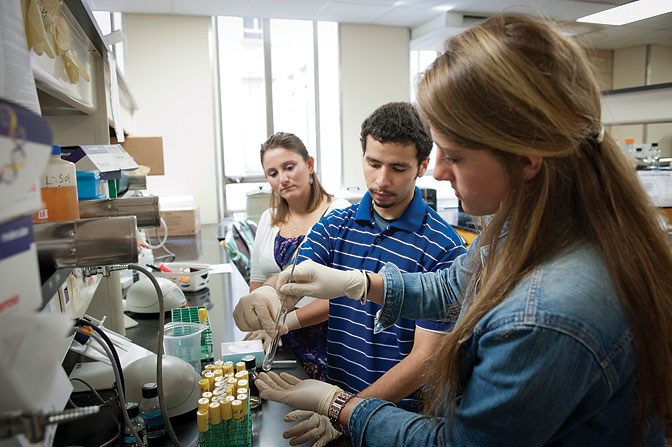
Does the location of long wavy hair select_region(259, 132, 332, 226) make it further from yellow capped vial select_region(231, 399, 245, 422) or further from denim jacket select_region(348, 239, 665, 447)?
denim jacket select_region(348, 239, 665, 447)

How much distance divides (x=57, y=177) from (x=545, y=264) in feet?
2.45

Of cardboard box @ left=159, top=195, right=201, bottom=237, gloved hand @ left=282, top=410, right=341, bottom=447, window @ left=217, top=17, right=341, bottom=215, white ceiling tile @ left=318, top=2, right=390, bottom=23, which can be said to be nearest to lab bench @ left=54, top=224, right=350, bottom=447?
gloved hand @ left=282, top=410, right=341, bottom=447

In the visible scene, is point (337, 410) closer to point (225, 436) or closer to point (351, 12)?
point (225, 436)

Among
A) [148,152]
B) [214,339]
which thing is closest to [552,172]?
[214,339]

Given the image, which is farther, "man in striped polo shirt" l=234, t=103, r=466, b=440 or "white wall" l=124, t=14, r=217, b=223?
"white wall" l=124, t=14, r=217, b=223

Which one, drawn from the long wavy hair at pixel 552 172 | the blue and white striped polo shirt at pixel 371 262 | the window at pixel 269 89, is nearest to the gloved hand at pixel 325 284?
the blue and white striped polo shirt at pixel 371 262

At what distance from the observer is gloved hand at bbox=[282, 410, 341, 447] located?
938 millimetres

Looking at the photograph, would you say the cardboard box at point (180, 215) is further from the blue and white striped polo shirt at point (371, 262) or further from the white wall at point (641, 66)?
the white wall at point (641, 66)

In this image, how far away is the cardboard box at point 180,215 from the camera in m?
4.12

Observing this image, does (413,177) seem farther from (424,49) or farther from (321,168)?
(424,49)

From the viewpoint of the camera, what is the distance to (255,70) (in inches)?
212

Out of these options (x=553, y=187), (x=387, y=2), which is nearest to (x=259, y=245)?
(x=553, y=187)

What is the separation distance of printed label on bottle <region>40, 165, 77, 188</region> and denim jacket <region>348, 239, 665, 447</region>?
68 cm

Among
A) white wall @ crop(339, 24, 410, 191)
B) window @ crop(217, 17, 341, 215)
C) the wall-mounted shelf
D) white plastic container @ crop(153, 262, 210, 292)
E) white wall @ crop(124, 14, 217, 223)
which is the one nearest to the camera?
white plastic container @ crop(153, 262, 210, 292)
